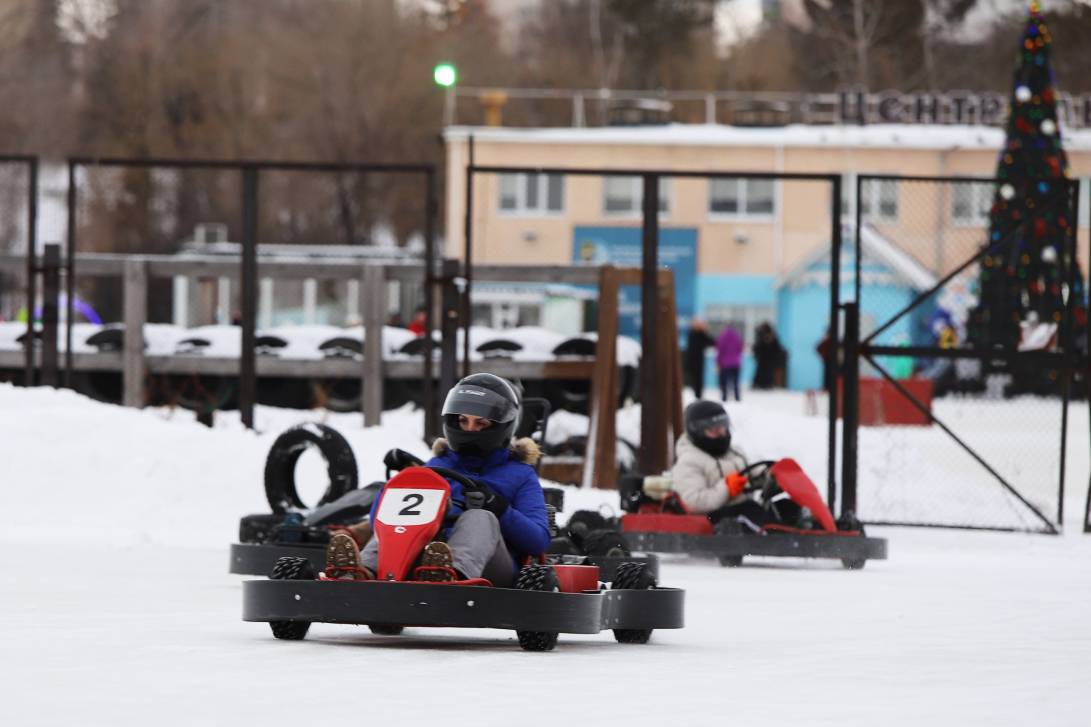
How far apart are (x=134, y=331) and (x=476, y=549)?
12.3 m

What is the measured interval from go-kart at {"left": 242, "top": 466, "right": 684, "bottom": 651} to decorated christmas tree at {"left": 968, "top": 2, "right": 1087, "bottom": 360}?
15.3m

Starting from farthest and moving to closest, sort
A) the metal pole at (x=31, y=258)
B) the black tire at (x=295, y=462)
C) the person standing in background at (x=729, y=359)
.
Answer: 1. the person standing in background at (x=729, y=359)
2. the metal pole at (x=31, y=258)
3. the black tire at (x=295, y=462)

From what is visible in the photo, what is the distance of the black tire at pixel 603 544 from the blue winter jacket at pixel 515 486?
1968mm

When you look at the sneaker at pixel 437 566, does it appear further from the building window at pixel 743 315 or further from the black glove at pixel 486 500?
the building window at pixel 743 315

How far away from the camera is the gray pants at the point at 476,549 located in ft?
24.4

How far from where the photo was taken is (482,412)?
7.91 metres

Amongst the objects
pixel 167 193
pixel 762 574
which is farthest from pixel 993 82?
pixel 762 574

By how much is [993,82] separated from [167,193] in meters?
23.6

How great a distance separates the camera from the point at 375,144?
178 feet

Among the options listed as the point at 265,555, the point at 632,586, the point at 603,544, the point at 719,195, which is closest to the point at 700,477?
the point at 603,544

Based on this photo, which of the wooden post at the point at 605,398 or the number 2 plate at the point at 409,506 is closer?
the number 2 plate at the point at 409,506

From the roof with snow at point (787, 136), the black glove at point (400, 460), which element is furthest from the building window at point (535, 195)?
the black glove at point (400, 460)

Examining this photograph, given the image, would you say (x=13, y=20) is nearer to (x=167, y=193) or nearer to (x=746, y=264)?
(x=167, y=193)

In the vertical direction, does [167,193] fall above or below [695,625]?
above
